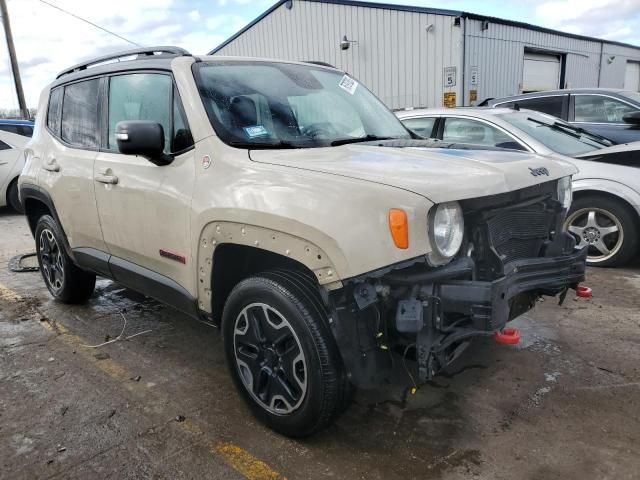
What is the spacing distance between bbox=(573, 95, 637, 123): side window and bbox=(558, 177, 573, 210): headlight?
15.7ft

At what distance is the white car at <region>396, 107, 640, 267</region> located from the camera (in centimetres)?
503

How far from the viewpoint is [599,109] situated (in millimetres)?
7312

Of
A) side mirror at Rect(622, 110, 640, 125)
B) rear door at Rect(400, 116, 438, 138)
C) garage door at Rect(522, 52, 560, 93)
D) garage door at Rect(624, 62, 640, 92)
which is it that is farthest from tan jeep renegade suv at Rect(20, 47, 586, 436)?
garage door at Rect(624, 62, 640, 92)

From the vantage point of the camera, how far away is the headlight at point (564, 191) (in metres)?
2.96

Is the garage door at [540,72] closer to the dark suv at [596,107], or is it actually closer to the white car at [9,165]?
the dark suv at [596,107]

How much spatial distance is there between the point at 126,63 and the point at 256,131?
131cm

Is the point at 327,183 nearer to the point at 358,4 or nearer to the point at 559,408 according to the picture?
the point at 559,408

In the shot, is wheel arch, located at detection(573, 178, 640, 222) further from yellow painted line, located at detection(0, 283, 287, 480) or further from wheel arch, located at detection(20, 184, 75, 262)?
wheel arch, located at detection(20, 184, 75, 262)

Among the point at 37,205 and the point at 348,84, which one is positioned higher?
the point at 348,84

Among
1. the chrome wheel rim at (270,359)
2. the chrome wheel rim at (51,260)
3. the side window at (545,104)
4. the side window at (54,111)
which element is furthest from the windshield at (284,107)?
the side window at (545,104)

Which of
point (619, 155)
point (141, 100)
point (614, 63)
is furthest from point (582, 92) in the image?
point (614, 63)

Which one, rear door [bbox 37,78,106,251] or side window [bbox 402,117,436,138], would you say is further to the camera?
side window [bbox 402,117,436,138]

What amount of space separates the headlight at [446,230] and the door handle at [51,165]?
3169 mm

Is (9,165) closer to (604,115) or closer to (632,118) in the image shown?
(604,115)
